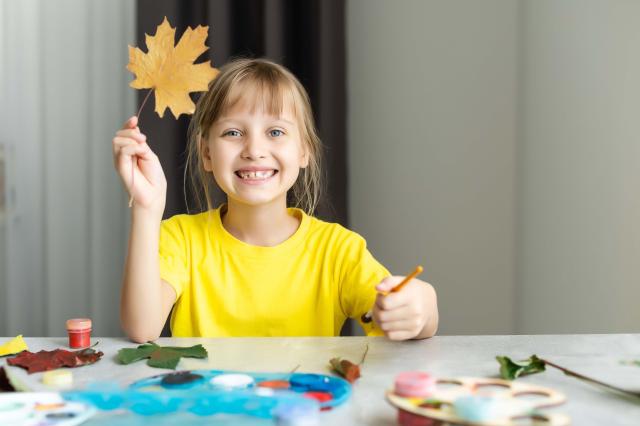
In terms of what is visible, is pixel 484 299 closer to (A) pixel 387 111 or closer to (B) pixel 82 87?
(A) pixel 387 111

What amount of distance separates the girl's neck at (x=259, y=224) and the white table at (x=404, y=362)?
42cm

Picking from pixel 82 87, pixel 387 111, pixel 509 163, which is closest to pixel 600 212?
pixel 509 163

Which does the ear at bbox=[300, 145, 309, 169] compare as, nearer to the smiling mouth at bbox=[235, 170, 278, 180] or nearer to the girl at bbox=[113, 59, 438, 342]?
the girl at bbox=[113, 59, 438, 342]

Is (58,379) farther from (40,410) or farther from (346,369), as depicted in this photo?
(346,369)

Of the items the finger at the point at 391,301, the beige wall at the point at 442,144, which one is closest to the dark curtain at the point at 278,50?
the beige wall at the point at 442,144

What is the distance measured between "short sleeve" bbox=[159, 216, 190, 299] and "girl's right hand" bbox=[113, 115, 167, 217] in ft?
0.72

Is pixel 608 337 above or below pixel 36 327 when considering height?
above

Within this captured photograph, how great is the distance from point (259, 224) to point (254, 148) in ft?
0.59

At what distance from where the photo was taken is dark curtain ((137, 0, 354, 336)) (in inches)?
80.7

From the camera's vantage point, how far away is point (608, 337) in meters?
0.96

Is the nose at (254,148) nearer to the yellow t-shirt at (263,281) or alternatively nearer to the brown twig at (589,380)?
the yellow t-shirt at (263,281)

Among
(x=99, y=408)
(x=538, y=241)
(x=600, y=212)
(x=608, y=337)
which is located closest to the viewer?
(x=99, y=408)

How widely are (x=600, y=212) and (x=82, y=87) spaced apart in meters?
1.58

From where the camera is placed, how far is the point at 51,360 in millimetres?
802
